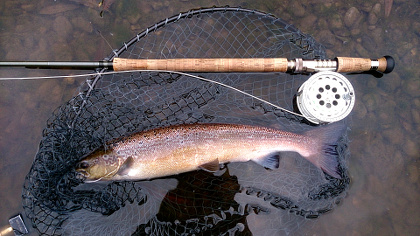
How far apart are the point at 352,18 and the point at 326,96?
4.62ft

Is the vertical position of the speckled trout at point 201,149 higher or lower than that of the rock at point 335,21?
lower

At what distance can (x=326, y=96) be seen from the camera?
2947mm

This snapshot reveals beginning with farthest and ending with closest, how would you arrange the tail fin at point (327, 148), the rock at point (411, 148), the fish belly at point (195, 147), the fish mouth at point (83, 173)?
the rock at point (411, 148) → the tail fin at point (327, 148) → the fish belly at point (195, 147) → the fish mouth at point (83, 173)

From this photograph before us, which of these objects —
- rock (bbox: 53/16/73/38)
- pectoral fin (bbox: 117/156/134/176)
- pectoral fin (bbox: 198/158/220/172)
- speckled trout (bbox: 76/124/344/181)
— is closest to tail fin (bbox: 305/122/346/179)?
speckled trout (bbox: 76/124/344/181)

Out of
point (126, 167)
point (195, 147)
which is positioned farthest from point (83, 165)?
point (195, 147)

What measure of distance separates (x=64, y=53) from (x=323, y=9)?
10.9 feet

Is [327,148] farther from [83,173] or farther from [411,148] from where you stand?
[83,173]

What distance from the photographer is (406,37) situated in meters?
3.66

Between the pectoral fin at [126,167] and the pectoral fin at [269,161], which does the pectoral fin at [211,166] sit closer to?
the pectoral fin at [269,161]

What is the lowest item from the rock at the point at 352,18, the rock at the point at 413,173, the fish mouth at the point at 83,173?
the rock at the point at 413,173

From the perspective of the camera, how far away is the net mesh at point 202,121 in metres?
3.12

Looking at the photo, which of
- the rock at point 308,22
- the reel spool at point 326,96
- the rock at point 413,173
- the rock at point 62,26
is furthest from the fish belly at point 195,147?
the rock at point 62,26

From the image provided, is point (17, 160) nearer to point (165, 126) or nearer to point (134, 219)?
point (134, 219)

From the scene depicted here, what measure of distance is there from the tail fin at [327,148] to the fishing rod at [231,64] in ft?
2.09
